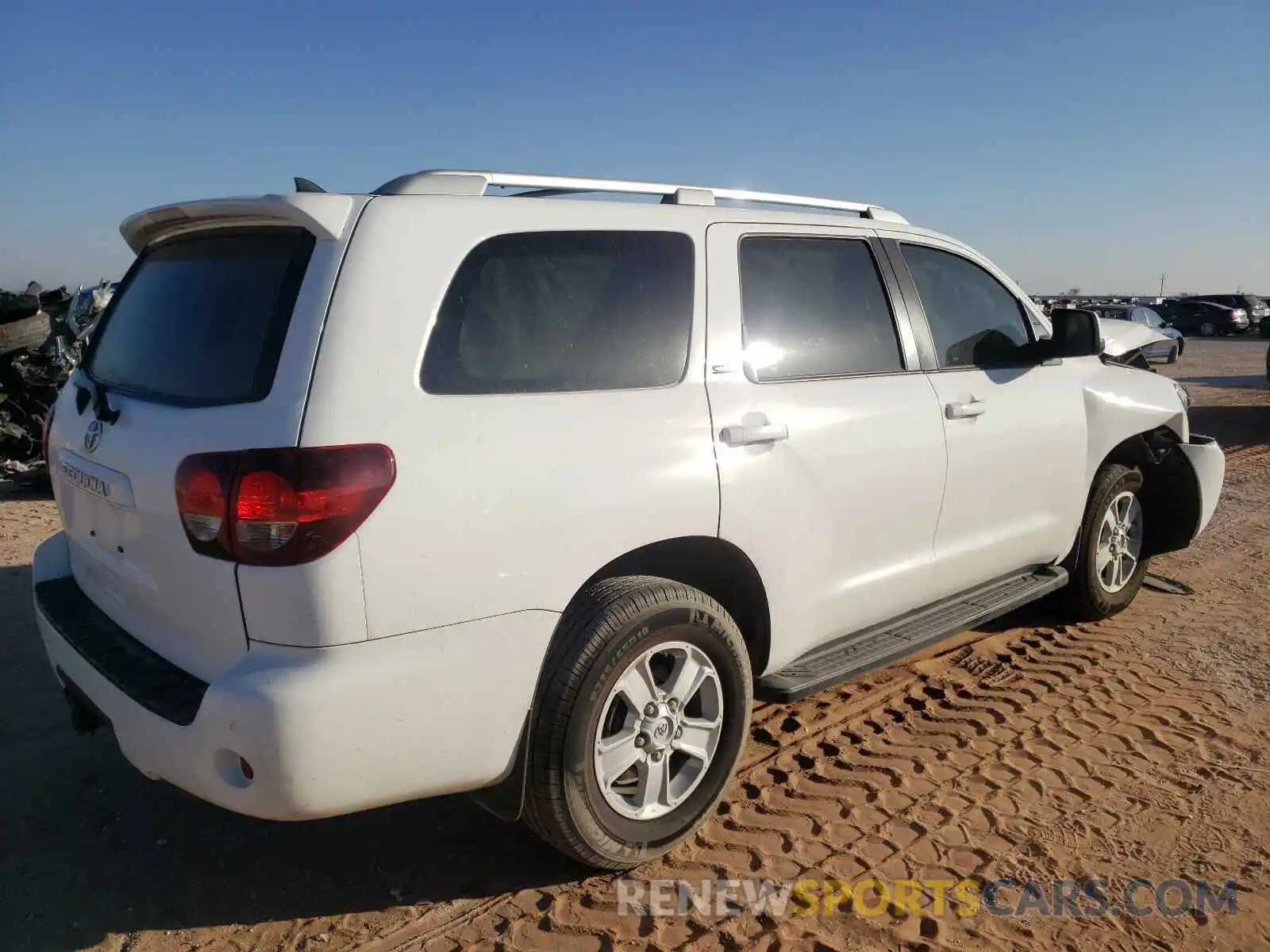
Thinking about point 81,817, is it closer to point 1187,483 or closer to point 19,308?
point 1187,483

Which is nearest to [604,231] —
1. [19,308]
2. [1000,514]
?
[1000,514]

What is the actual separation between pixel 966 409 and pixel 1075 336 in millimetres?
881

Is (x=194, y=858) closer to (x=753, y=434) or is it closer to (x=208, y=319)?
(x=208, y=319)

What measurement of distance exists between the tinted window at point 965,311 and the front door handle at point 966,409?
19 centimetres

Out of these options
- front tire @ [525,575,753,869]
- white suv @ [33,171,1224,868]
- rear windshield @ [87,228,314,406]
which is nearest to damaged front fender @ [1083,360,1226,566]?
white suv @ [33,171,1224,868]

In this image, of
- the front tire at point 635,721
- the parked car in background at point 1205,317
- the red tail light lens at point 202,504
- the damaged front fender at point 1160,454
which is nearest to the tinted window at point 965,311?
the damaged front fender at point 1160,454

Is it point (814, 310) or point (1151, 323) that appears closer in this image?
Result: point (814, 310)

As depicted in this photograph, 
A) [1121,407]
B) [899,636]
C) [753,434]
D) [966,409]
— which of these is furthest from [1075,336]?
[753,434]

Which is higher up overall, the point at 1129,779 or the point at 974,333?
the point at 974,333

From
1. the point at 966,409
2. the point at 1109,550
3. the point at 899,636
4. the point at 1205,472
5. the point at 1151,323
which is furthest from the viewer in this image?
the point at 1151,323

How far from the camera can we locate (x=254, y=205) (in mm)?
2578

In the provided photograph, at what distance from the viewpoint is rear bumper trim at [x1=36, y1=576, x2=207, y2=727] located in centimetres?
243

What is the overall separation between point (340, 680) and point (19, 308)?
A: 942 cm

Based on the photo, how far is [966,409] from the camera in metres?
3.88
